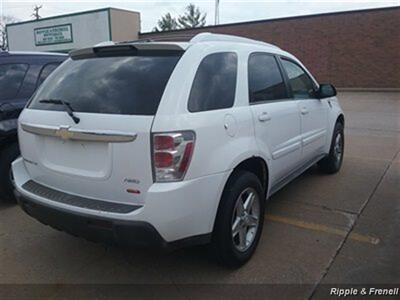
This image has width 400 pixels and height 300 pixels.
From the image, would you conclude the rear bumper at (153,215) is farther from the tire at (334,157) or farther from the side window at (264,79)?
the tire at (334,157)

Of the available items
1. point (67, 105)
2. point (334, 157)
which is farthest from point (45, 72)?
point (334, 157)

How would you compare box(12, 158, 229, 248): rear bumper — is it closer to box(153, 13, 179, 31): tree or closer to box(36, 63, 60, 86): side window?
box(36, 63, 60, 86): side window

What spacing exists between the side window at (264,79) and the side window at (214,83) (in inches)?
11.2

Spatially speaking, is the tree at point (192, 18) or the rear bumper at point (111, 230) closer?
the rear bumper at point (111, 230)

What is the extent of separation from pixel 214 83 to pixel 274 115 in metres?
0.93

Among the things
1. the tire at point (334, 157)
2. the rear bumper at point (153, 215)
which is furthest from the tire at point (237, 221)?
the tire at point (334, 157)

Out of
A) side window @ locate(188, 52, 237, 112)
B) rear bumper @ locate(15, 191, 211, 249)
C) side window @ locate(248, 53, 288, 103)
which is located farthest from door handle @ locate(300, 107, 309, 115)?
rear bumper @ locate(15, 191, 211, 249)

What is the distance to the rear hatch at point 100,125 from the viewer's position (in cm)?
250

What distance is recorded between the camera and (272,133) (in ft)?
11.8

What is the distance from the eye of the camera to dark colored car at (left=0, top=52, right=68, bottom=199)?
4551mm

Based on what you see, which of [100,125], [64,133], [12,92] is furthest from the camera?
[12,92]

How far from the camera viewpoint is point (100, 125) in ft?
8.47

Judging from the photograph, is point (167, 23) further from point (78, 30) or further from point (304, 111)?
point (304, 111)

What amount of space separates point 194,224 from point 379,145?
6400 mm
